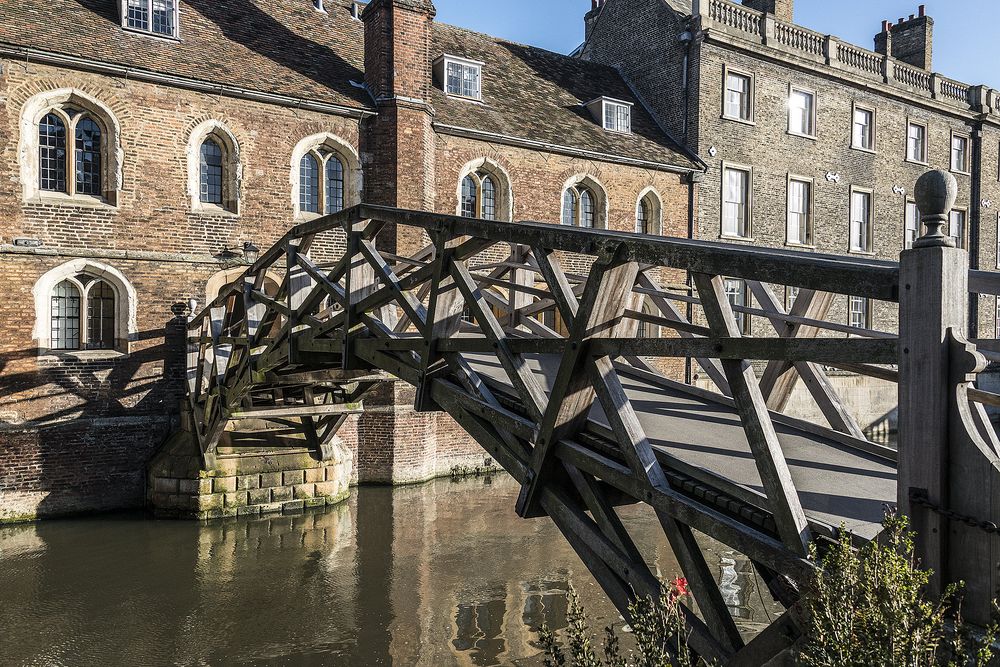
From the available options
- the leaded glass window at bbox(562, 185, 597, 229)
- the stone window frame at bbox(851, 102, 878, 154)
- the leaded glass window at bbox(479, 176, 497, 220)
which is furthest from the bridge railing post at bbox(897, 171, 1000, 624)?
the stone window frame at bbox(851, 102, 878, 154)

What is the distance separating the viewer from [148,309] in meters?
14.1

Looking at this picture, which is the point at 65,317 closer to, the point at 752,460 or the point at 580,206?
the point at 580,206

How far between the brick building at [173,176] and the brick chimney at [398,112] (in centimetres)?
4

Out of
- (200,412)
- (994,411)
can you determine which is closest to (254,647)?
(200,412)

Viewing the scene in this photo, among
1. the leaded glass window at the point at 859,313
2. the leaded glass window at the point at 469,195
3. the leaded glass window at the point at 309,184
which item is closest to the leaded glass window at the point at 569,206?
the leaded glass window at the point at 469,195

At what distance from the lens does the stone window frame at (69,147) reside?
1304 cm

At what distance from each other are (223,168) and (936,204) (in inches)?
565

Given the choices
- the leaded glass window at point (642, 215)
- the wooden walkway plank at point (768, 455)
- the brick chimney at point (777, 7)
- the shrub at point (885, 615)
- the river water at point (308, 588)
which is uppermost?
the brick chimney at point (777, 7)

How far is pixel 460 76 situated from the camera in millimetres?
18188

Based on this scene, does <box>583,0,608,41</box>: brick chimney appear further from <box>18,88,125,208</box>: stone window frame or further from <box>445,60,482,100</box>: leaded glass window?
<box>18,88,125,208</box>: stone window frame

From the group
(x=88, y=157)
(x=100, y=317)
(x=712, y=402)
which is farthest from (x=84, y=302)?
(x=712, y=402)

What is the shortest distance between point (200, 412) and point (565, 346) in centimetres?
1023

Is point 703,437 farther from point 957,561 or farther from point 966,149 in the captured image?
point 966,149

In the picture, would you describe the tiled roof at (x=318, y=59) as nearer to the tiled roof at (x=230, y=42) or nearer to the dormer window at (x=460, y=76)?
the tiled roof at (x=230, y=42)
